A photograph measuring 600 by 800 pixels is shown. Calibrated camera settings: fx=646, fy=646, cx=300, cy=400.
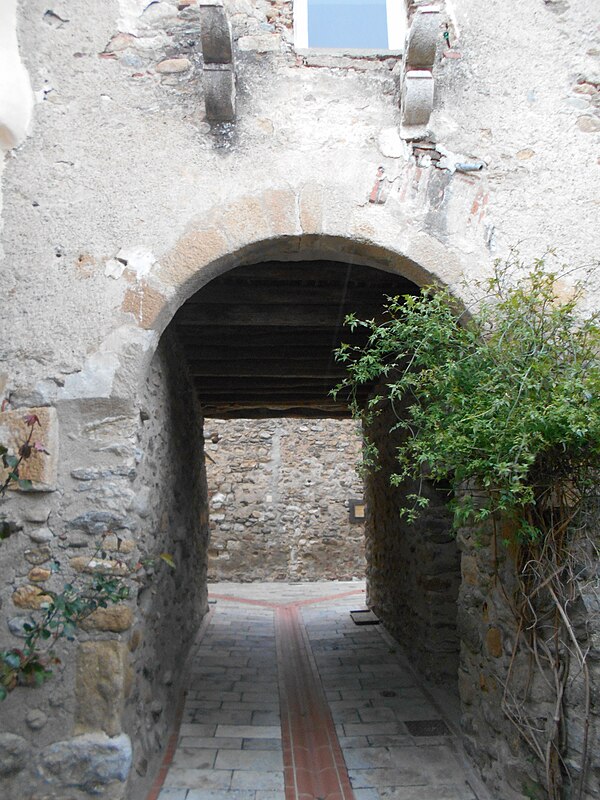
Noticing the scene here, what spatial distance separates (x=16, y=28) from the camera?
296cm

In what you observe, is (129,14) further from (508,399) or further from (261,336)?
(508,399)

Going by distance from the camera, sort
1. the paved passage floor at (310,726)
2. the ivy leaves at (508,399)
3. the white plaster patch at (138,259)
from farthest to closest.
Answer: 1. the paved passage floor at (310,726)
2. the white plaster patch at (138,259)
3. the ivy leaves at (508,399)

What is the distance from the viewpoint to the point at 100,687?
2377 millimetres

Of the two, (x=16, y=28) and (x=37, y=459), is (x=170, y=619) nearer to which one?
(x=37, y=459)

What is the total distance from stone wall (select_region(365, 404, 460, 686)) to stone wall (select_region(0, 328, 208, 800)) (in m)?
1.96

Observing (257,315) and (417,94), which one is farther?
(257,315)

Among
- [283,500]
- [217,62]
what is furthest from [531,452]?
[283,500]

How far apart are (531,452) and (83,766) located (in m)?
1.93

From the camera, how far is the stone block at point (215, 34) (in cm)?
267

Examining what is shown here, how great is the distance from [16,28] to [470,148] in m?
2.15

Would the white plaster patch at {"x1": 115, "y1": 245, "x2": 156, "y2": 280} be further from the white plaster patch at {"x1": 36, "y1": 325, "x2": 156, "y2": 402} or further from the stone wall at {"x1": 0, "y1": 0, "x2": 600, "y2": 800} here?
the white plaster patch at {"x1": 36, "y1": 325, "x2": 156, "y2": 402}

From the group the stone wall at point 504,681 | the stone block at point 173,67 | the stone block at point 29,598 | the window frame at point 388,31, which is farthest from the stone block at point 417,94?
the stone block at point 29,598

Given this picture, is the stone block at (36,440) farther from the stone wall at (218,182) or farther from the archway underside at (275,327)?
the archway underside at (275,327)

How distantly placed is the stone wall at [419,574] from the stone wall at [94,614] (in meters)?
1.96
